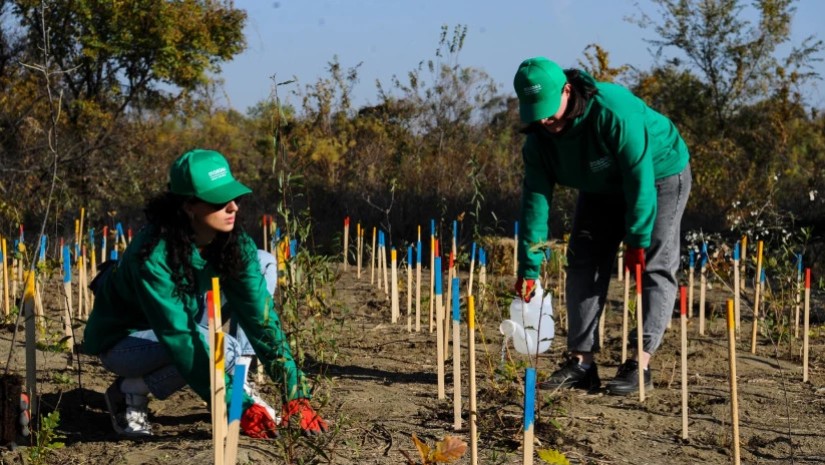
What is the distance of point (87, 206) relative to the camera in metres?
11.6

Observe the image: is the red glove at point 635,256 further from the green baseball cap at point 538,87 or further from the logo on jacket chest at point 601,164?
the green baseball cap at point 538,87

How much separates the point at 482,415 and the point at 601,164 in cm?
112

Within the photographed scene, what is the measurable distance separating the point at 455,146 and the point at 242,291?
10.0 metres

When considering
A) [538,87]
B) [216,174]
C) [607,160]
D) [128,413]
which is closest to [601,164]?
[607,160]

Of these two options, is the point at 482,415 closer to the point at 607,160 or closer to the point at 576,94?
the point at 607,160

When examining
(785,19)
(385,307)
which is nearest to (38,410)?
(385,307)

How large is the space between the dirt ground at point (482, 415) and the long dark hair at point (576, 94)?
972 millimetres

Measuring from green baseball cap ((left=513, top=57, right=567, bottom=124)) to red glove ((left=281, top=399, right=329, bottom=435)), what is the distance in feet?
4.55

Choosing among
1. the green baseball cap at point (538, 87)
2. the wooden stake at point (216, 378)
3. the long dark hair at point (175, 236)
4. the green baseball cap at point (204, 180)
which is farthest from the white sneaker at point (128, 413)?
the green baseball cap at point (538, 87)

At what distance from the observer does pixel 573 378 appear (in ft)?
14.1

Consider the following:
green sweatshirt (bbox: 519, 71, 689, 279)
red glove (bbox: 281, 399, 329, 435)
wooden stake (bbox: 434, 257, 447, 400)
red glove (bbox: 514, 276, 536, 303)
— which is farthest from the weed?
red glove (bbox: 514, 276, 536, 303)

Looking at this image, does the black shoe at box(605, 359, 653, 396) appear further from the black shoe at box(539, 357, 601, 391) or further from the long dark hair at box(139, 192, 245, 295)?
the long dark hair at box(139, 192, 245, 295)

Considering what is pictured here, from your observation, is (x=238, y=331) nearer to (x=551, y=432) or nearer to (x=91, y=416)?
(x=91, y=416)

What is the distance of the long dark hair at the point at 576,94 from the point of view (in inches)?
152
